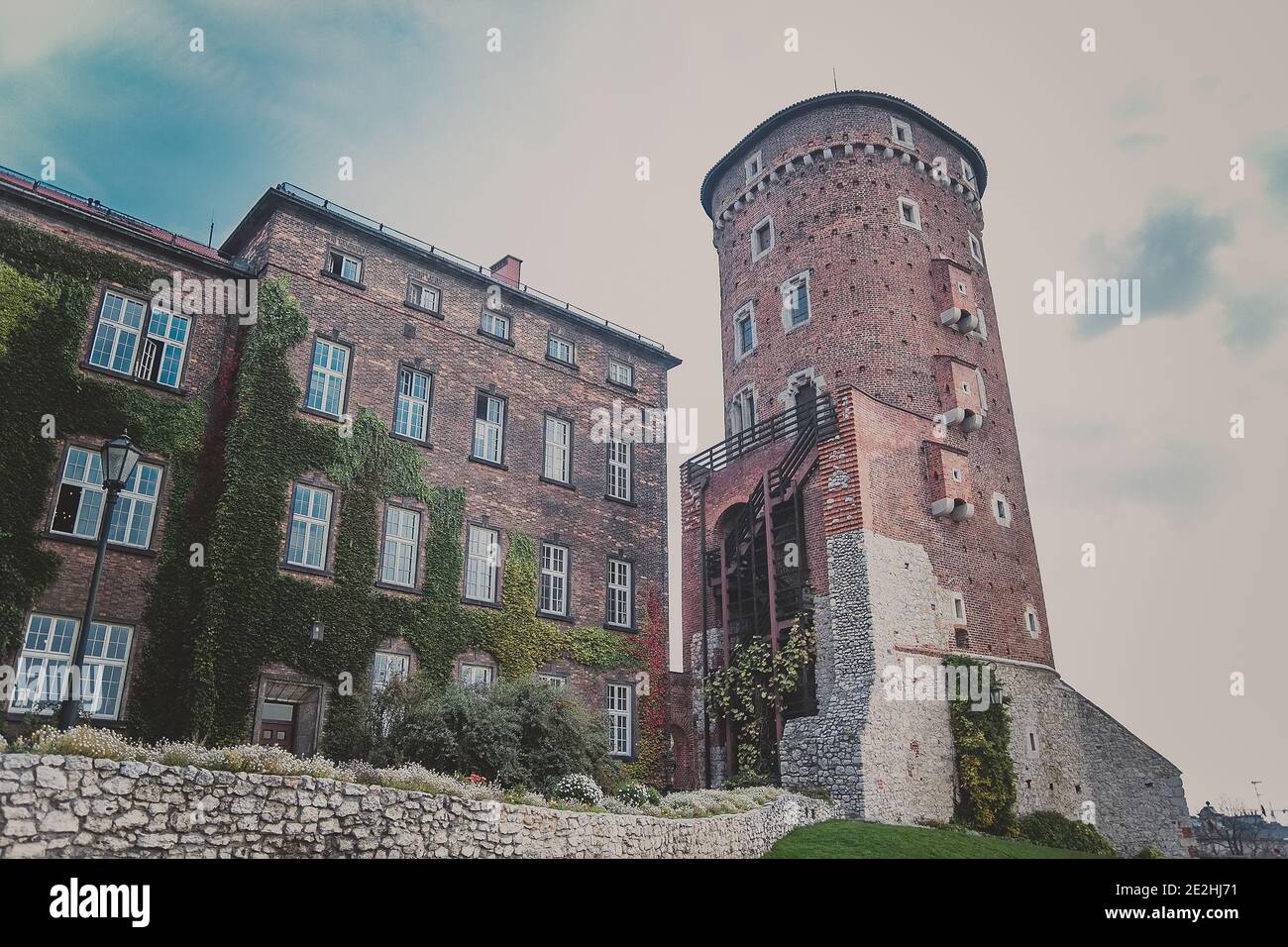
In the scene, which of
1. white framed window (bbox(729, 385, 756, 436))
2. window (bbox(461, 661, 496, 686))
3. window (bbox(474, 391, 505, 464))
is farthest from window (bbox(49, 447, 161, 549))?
white framed window (bbox(729, 385, 756, 436))

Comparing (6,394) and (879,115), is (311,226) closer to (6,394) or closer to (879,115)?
(6,394)

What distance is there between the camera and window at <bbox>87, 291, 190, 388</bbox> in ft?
66.1

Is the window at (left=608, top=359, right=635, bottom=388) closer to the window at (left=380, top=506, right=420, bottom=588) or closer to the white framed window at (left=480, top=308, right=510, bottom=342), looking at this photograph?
the white framed window at (left=480, top=308, right=510, bottom=342)

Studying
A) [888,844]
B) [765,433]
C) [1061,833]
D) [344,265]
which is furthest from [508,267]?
[1061,833]

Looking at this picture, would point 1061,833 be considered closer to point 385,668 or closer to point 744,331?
point 385,668

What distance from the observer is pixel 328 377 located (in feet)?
75.3

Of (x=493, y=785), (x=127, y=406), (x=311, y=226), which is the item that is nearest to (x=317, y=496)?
(x=127, y=406)

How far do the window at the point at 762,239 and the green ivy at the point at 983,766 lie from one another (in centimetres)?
1705

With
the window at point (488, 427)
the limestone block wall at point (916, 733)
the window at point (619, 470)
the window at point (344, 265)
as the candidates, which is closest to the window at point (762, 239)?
the window at point (619, 470)

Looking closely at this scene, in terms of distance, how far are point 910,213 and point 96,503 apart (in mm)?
27745

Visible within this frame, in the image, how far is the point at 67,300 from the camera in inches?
779

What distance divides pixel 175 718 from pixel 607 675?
1137 centimetres

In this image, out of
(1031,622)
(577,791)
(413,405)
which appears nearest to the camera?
(577,791)
